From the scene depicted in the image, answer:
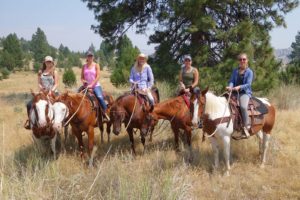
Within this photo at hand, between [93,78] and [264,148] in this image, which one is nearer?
[264,148]

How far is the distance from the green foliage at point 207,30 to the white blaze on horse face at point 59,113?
6.75 metres

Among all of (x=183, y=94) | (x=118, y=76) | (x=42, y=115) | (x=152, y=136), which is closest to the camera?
(x=42, y=115)

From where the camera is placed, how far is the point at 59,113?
5543 millimetres

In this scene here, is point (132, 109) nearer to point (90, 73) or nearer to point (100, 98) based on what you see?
point (100, 98)

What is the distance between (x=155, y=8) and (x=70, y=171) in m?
9.24

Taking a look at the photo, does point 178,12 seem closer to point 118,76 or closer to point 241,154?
point 241,154

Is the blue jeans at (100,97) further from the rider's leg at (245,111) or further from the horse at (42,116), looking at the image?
the rider's leg at (245,111)

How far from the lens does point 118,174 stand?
442 cm

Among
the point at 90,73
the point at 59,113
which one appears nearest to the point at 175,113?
the point at 90,73

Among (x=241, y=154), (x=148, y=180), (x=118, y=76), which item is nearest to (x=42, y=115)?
(x=148, y=180)

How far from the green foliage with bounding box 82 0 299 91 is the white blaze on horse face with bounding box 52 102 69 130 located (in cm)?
675

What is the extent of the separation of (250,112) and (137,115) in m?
2.23

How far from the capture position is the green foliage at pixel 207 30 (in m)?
Result: 11.7

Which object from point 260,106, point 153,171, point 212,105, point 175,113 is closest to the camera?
point 153,171
